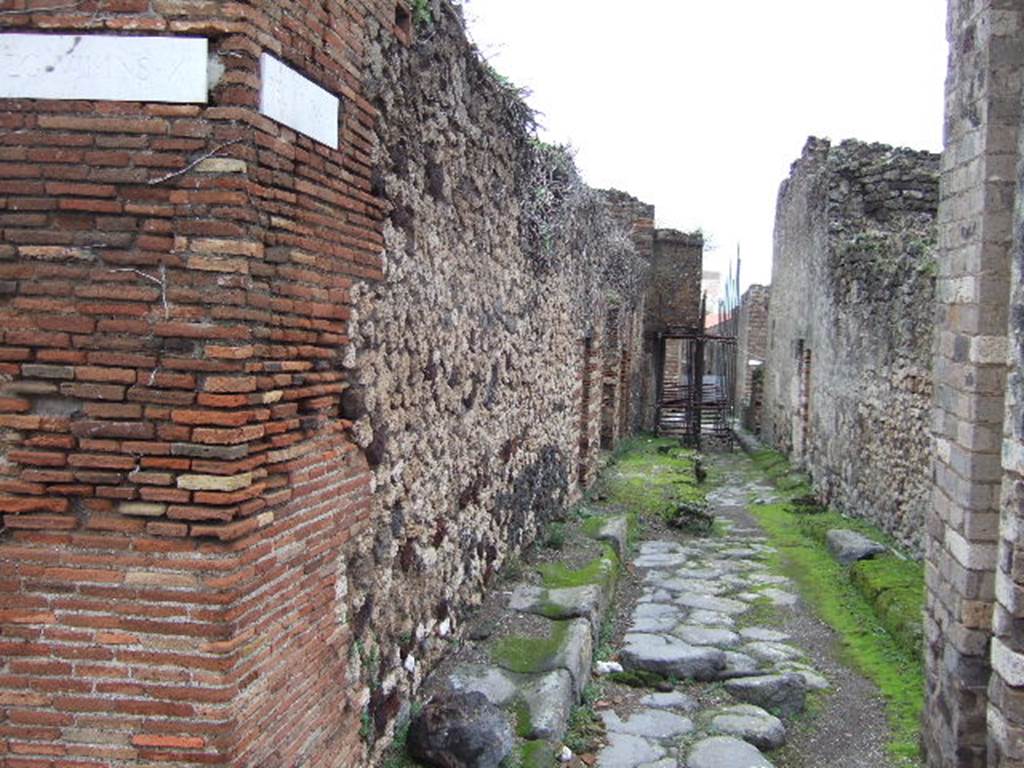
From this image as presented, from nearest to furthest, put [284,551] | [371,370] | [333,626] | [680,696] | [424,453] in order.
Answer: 1. [284,551]
2. [333,626]
3. [371,370]
4. [424,453]
5. [680,696]

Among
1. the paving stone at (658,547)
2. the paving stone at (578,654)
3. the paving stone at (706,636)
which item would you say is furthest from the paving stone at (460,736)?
the paving stone at (658,547)

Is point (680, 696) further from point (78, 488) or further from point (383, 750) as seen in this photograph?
point (78, 488)

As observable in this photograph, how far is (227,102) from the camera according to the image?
8.87 feet

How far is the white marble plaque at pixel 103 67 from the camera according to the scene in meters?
2.67

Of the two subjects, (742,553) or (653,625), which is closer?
(653,625)

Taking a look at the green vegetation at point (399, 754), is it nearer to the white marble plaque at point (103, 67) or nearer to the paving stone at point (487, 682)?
the paving stone at point (487, 682)

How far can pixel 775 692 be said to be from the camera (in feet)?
17.6

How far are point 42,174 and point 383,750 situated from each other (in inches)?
104

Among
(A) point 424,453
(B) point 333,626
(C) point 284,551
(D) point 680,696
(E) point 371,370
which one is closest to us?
(C) point 284,551

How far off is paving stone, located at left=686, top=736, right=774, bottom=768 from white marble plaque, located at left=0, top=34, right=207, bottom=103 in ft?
12.5

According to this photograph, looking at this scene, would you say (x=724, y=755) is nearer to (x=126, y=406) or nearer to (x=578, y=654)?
(x=578, y=654)

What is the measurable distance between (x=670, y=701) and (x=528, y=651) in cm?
96

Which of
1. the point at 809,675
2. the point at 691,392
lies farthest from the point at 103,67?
the point at 691,392

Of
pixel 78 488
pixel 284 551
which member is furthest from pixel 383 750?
pixel 78 488
